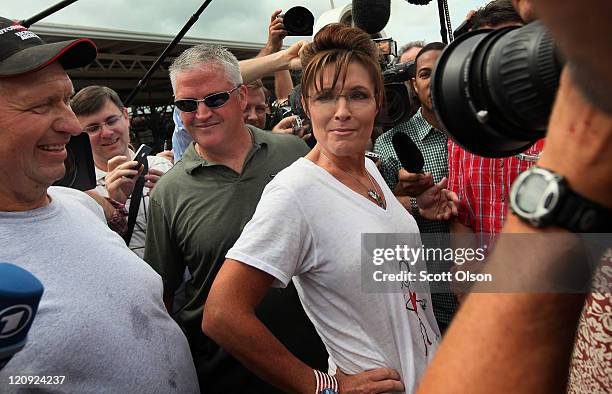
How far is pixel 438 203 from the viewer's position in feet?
6.10

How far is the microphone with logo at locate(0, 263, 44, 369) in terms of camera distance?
583 mm

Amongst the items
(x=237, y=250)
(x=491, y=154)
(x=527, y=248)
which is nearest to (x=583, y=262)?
(x=527, y=248)

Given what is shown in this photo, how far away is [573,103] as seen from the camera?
42 cm

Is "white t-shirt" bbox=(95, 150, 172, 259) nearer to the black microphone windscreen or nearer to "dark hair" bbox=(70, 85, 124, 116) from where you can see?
"dark hair" bbox=(70, 85, 124, 116)

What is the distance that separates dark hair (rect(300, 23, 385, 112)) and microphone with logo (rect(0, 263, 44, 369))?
1153mm

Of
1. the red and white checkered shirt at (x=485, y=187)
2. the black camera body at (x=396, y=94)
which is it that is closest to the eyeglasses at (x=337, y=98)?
the black camera body at (x=396, y=94)

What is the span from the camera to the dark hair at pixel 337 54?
1.54 m

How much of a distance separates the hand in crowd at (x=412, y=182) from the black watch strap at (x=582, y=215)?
127 cm

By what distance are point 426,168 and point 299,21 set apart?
1.22 m

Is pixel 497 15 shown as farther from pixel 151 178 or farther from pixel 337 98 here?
pixel 151 178

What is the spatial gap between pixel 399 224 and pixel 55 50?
1216 mm

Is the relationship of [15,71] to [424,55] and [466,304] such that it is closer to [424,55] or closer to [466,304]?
[466,304]

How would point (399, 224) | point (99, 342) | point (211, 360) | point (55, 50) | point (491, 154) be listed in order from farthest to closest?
point (211, 360) → point (399, 224) → point (55, 50) → point (99, 342) → point (491, 154)

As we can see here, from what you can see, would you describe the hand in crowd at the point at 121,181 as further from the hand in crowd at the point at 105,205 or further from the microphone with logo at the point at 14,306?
the microphone with logo at the point at 14,306
